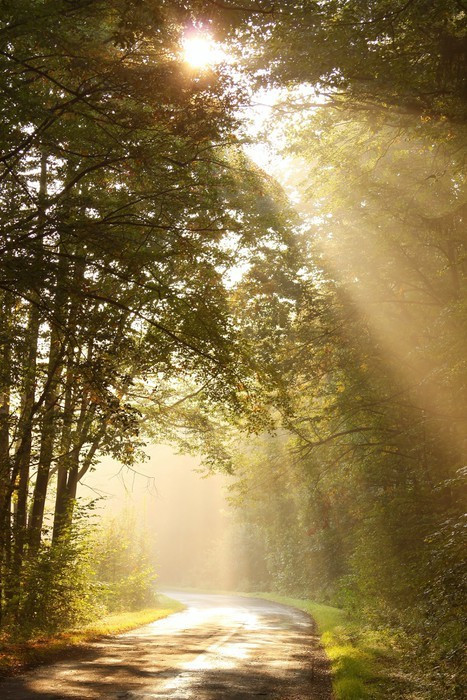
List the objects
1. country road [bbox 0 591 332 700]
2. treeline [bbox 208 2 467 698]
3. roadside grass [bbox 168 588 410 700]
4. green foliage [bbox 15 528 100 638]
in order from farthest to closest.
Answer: treeline [bbox 208 2 467 698] → green foliage [bbox 15 528 100 638] → roadside grass [bbox 168 588 410 700] → country road [bbox 0 591 332 700]

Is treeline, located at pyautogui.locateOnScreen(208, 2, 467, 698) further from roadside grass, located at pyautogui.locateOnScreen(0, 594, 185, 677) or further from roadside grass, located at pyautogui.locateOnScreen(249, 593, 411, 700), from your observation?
roadside grass, located at pyautogui.locateOnScreen(0, 594, 185, 677)

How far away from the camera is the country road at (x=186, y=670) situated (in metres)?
8.39

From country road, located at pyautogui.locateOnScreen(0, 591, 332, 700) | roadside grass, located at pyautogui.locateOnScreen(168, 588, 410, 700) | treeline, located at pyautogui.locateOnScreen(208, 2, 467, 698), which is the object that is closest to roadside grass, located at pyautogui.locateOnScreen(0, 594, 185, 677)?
country road, located at pyautogui.locateOnScreen(0, 591, 332, 700)

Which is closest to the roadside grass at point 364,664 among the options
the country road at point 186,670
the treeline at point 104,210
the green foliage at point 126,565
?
the country road at point 186,670

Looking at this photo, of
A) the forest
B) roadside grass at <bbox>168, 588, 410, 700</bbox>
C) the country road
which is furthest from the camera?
the forest

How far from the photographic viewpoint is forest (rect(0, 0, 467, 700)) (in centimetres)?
927

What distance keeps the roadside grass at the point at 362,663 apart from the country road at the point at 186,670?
0.97ft

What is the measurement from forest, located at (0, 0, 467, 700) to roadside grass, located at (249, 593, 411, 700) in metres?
0.27

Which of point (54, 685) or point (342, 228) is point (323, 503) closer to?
point (342, 228)

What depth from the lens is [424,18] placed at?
10.9 meters

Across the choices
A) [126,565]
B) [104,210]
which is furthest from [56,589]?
[126,565]

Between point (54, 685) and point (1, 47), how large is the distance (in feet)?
27.0

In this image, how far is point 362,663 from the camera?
441 inches

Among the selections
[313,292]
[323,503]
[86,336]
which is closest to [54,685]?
[86,336]
